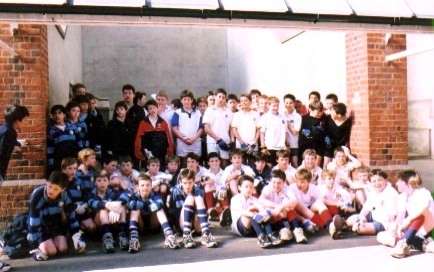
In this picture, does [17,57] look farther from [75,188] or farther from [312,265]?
[312,265]

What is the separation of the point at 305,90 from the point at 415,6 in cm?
630

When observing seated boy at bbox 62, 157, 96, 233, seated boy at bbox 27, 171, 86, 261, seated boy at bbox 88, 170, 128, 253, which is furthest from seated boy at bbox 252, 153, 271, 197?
seated boy at bbox 27, 171, 86, 261

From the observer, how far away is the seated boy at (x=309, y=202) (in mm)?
6434

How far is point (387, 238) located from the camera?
560cm

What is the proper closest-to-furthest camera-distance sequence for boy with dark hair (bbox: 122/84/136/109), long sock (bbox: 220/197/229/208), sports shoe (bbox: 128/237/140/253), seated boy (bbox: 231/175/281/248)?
sports shoe (bbox: 128/237/140/253), seated boy (bbox: 231/175/281/248), long sock (bbox: 220/197/229/208), boy with dark hair (bbox: 122/84/136/109)

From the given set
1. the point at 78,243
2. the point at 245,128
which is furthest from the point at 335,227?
the point at 78,243

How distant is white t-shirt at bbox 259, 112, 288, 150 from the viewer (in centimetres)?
773

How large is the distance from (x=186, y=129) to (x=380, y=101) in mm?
3426

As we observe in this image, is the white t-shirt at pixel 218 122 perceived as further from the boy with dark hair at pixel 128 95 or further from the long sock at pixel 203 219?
the long sock at pixel 203 219

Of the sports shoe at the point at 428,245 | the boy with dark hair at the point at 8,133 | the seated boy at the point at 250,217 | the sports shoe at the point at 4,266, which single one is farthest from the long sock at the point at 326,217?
Result: the boy with dark hair at the point at 8,133

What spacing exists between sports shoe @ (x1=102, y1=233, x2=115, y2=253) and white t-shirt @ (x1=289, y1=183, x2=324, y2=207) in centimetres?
263

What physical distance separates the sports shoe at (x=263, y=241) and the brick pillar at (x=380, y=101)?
3.05 m

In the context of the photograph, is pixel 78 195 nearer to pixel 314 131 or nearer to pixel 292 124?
pixel 292 124

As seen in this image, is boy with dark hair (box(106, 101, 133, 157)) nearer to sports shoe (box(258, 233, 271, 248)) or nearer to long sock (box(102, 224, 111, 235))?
long sock (box(102, 224, 111, 235))
